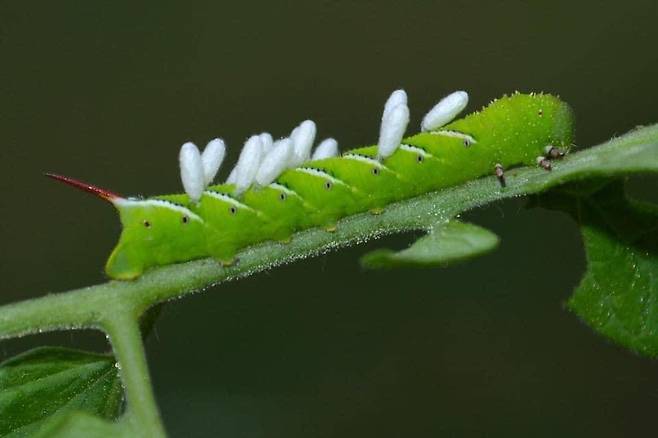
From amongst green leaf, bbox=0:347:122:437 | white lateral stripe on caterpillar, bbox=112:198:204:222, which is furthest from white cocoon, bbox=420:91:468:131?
green leaf, bbox=0:347:122:437

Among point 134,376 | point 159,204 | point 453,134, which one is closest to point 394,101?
point 453,134

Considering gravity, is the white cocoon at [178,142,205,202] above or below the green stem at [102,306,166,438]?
above

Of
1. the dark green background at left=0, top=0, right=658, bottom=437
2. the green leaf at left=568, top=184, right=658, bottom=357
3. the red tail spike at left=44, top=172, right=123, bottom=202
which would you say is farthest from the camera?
the dark green background at left=0, top=0, right=658, bottom=437

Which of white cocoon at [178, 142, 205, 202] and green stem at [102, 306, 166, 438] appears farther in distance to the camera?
white cocoon at [178, 142, 205, 202]

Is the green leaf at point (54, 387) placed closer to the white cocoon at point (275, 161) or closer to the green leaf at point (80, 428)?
the green leaf at point (80, 428)

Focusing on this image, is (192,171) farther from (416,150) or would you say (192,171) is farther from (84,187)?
(416,150)

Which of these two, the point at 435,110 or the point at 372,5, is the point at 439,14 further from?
the point at 435,110

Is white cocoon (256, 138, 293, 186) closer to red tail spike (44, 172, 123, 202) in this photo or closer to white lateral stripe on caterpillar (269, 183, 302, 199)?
white lateral stripe on caterpillar (269, 183, 302, 199)

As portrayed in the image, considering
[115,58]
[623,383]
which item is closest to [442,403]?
[623,383]
